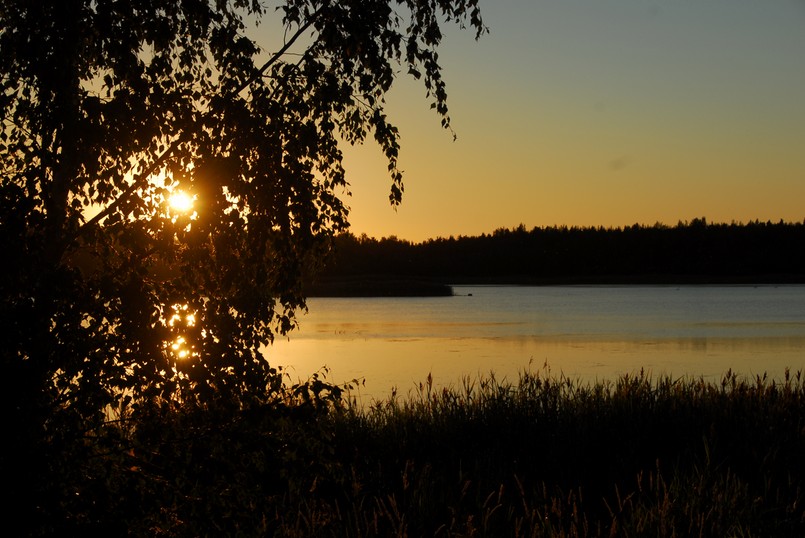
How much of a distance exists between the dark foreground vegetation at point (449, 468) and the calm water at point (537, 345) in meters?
2.54

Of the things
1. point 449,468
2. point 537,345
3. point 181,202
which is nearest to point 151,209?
point 181,202

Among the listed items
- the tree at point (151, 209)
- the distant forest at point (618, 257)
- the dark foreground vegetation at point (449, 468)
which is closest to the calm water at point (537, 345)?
the dark foreground vegetation at point (449, 468)

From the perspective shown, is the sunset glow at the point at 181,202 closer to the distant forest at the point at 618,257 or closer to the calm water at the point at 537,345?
the calm water at the point at 537,345

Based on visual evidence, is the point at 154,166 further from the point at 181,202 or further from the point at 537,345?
the point at 537,345

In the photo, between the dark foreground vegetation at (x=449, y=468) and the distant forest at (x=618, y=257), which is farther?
the distant forest at (x=618, y=257)

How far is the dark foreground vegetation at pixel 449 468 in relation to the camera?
632 cm

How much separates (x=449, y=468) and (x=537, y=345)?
24.6m

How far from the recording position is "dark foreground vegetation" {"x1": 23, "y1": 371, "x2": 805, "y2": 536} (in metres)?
6.32

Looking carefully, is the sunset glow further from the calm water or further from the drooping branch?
the calm water

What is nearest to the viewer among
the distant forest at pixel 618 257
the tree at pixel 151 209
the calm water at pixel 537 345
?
the tree at pixel 151 209

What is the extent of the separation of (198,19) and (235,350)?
261 centimetres

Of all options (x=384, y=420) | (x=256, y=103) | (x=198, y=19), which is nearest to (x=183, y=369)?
(x=256, y=103)

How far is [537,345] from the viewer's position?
36.0 m

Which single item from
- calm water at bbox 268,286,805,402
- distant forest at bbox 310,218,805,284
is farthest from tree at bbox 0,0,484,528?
distant forest at bbox 310,218,805,284
